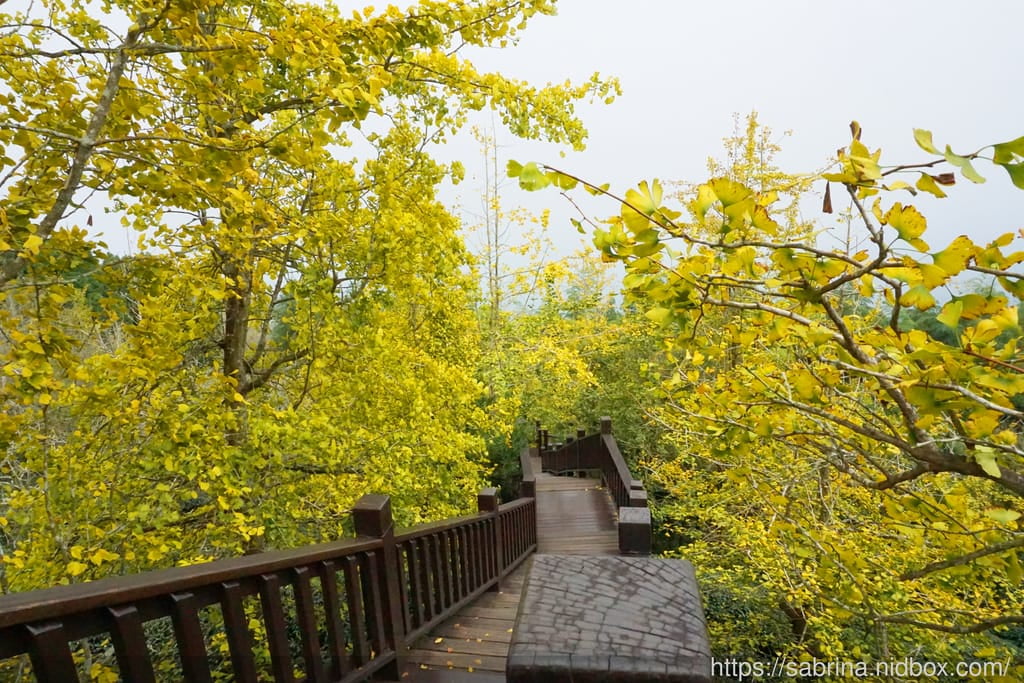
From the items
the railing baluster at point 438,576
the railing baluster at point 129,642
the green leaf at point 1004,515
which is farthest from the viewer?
the railing baluster at point 438,576

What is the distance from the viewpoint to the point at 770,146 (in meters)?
10.8

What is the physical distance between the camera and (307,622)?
1828mm

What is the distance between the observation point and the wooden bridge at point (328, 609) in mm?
1127

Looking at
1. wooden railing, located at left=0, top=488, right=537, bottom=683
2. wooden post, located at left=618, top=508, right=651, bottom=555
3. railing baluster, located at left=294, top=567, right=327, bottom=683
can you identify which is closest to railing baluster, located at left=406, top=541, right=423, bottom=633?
wooden railing, located at left=0, top=488, right=537, bottom=683

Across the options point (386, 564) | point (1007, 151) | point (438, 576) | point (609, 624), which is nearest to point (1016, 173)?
point (1007, 151)

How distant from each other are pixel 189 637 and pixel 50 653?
374mm

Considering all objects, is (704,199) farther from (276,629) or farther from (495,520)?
(495,520)

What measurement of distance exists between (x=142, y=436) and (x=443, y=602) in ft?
7.07

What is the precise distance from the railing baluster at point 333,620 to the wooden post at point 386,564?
34cm

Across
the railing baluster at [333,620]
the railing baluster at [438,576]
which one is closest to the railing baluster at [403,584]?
the railing baluster at [438,576]

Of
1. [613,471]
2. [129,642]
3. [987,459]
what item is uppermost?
[987,459]

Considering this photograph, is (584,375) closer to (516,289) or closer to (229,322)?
(516,289)

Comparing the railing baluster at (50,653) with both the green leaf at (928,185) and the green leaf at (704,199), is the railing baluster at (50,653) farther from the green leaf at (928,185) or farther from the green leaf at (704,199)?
the green leaf at (928,185)

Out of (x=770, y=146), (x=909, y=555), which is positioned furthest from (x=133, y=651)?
(x=770, y=146)
